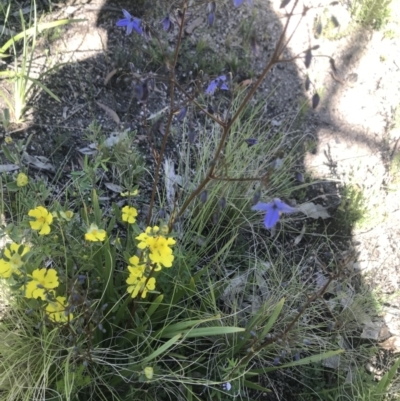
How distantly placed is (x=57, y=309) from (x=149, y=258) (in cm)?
→ 32

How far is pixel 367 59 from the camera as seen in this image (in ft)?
10.8

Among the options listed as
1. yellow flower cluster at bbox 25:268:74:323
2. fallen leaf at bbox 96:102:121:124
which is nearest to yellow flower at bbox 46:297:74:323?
yellow flower cluster at bbox 25:268:74:323

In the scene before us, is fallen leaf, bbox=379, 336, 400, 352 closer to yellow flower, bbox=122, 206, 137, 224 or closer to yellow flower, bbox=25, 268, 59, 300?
yellow flower, bbox=122, 206, 137, 224

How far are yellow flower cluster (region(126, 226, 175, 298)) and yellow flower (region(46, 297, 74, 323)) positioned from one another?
206 millimetres

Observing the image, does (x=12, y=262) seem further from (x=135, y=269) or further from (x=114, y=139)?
(x=114, y=139)

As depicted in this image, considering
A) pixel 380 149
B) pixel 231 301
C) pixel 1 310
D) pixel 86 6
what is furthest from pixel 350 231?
pixel 86 6

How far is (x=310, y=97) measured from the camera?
122 inches

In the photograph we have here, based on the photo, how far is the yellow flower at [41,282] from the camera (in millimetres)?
1452

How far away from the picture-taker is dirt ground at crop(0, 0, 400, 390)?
2559 millimetres

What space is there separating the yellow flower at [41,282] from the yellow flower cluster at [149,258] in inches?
8.8

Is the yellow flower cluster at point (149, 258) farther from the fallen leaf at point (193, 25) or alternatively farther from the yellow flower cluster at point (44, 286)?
the fallen leaf at point (193, 25)

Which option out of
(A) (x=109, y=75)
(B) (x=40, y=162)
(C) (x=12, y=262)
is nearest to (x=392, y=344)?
(C) (x=12, y=262)

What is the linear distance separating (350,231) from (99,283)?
1.42 meters

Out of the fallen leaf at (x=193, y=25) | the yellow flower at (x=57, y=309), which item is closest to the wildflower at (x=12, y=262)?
the yellow flower at (x=57, y=309)
